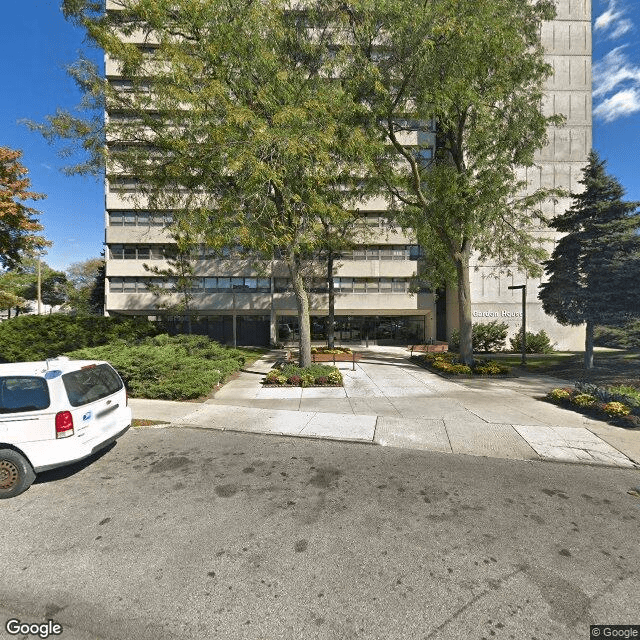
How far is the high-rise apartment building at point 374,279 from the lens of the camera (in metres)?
24.4

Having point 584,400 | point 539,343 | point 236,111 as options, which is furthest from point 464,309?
point 236,111

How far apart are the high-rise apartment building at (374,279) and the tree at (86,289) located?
1277 cm

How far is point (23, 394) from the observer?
4.41 m

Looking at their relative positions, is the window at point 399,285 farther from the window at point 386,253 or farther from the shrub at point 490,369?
the shrub at point 490,369

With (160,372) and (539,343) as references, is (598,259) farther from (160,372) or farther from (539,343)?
(160,372)

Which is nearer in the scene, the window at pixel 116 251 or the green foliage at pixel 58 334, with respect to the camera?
the green foliage at pixel 58 334

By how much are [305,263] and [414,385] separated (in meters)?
16.8

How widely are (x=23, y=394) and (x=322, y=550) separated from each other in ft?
14.9

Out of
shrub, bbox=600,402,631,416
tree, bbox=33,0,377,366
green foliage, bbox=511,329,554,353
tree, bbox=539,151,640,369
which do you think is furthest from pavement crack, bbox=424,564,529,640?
green foliage, bbox=511,329,554,353

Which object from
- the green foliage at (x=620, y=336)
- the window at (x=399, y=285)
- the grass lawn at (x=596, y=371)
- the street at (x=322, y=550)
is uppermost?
the window at (x=399, y=285)

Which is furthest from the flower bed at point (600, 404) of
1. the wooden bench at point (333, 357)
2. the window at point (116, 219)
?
the window at point (116, 219)

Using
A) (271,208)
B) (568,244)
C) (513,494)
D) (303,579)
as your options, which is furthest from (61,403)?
(568,244)

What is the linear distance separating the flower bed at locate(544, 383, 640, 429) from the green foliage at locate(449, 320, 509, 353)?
14019 millimetres

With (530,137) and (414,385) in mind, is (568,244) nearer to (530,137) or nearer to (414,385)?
(530,137)
